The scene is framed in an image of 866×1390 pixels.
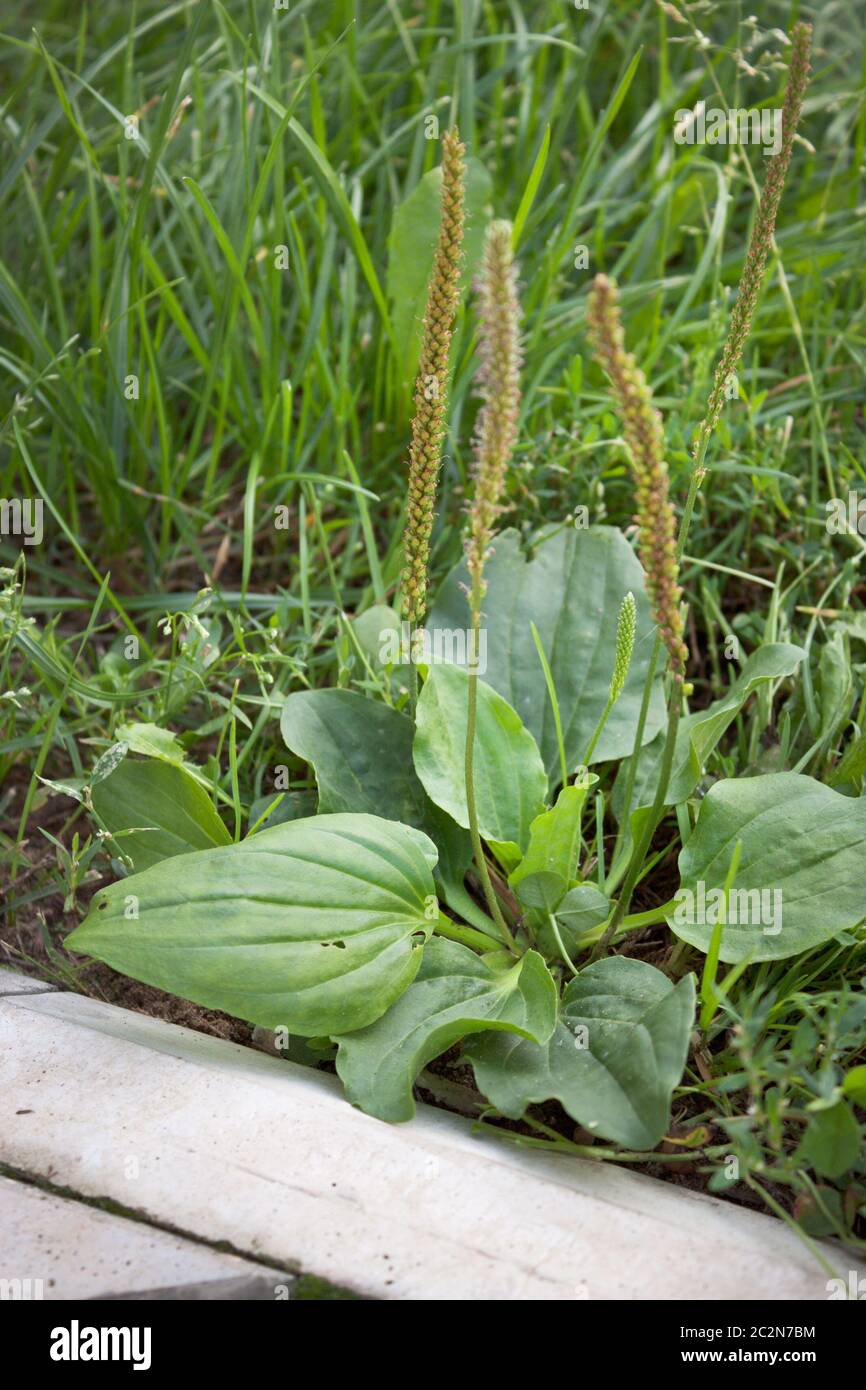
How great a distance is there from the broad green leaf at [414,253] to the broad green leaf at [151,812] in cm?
114

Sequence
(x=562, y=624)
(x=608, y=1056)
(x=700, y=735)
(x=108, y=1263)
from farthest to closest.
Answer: (x=562, y=624), (x=700, y=735), (x=608, y=1056), (x=108, y=1263)

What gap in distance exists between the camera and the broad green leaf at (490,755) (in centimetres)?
212

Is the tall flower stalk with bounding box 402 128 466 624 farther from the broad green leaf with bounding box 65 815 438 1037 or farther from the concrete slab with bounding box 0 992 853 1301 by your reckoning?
the concrete slab with bounding box 0 992 853 1301

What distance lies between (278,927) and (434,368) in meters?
0.80

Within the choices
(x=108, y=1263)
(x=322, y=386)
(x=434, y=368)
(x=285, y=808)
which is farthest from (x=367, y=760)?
(x=322, y=386)

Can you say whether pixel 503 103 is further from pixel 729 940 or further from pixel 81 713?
pixel 729 940

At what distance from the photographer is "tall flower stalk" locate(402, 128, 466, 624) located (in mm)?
1473

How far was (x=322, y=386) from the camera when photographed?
9.41ft

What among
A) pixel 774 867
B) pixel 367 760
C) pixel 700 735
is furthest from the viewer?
pixel 367 760

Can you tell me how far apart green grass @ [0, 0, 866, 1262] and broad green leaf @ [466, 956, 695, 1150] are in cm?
21

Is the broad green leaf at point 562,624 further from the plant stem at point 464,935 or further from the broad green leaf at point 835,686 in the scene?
the plant stem at point 464,935

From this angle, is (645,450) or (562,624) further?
(562,624)

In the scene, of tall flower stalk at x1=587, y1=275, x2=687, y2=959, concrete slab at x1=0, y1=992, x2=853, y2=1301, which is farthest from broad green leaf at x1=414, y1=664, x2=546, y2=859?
tall flower stalk at x1=587, y1=275, x2=687, y2=959

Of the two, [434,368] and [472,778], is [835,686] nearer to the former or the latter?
[472,778]
